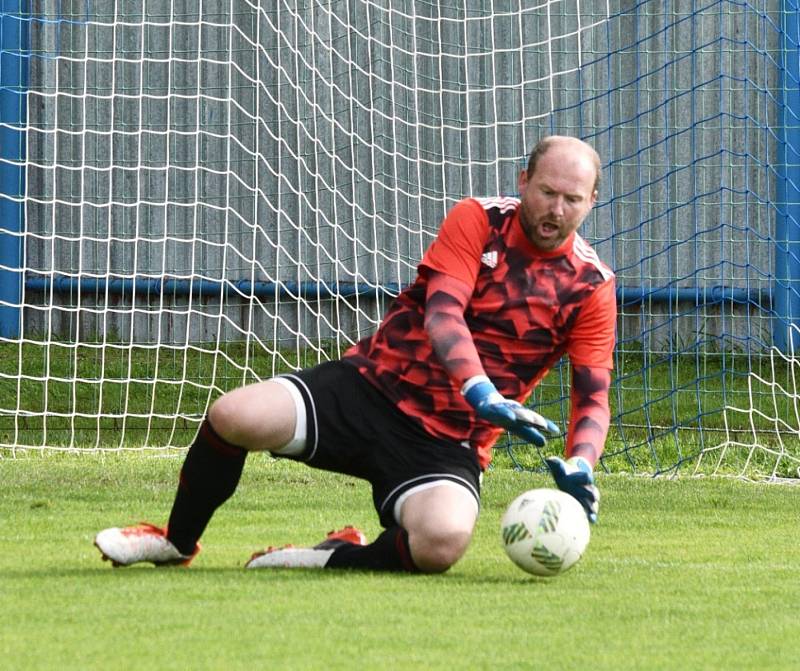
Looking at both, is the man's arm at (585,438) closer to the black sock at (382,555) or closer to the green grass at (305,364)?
the black sock at (382,555)

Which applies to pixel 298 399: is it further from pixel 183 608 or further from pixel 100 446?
pixel 100 446

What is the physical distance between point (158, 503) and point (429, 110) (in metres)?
5.62

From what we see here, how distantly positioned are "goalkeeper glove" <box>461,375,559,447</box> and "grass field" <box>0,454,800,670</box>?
0.42m

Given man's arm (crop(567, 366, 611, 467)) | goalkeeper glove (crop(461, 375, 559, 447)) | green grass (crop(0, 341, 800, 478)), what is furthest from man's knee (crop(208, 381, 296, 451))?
green grass (crop(0, 341, 800, 478))

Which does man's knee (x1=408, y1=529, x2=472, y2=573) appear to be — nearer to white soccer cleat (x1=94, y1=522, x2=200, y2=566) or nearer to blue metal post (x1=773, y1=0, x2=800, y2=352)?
white soccer cleat (x1=94, y1=522, x2=200, y2=566)

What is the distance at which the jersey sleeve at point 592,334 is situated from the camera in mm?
4336

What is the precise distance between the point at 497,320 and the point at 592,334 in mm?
287

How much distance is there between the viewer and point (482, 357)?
4328mm

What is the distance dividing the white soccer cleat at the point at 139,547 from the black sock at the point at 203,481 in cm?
4

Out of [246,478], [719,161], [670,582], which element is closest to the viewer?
[670,582]

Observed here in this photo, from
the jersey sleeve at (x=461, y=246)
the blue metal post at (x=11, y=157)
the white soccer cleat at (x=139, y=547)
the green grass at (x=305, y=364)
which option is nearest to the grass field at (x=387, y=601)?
the white soccer cleat at (x=139, y=547)

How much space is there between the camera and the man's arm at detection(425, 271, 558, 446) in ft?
12.4

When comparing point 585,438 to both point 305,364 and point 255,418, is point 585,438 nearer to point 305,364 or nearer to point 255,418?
point 255,418

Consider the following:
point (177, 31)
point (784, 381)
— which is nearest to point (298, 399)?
point (784, 381)
